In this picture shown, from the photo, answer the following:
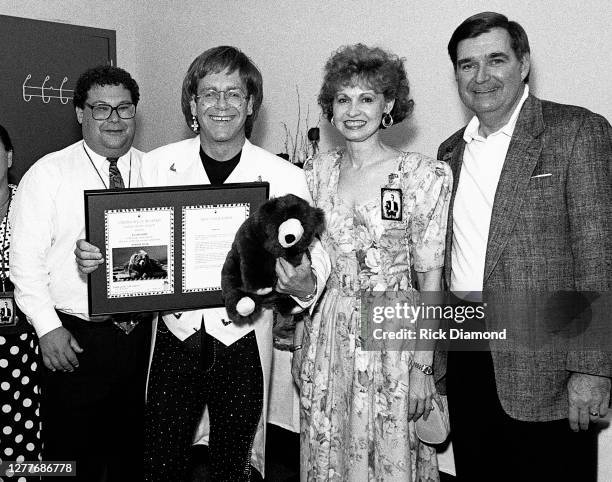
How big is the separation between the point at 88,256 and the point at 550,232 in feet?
4.52

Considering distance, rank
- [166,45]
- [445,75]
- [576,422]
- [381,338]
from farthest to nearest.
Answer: [166,45] < [445,75] < [381,338] < [576,422]

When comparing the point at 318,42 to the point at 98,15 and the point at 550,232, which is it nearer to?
the point at 98,15

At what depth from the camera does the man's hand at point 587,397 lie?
169 centimetres

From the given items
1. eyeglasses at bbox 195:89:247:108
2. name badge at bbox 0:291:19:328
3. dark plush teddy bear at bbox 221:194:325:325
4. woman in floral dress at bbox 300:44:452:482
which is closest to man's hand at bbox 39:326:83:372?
name badge at bbox 0:291:19:328

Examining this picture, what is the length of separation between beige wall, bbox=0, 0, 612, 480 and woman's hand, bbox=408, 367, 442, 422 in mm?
933

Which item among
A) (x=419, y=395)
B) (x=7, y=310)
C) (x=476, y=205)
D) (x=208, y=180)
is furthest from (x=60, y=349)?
(x=476, y=205)

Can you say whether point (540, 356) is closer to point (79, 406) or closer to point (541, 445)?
point (541, 445)

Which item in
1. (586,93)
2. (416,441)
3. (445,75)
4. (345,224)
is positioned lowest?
(416,441)

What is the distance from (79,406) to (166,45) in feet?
9.27

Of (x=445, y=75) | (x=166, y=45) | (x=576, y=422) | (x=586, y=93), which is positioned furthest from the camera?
(x=166, y=45)

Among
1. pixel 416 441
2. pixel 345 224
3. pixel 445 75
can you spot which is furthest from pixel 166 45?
pixel 416 441

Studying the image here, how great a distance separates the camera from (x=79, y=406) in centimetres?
218

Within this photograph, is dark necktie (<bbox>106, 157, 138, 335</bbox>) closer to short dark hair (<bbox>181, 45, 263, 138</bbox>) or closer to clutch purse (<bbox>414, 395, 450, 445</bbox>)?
short dark hair (<bbox>181, 45, 263, 138</bbox>)

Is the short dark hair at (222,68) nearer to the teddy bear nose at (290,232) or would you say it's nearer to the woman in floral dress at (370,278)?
the woman in floral dress at (370,278)
